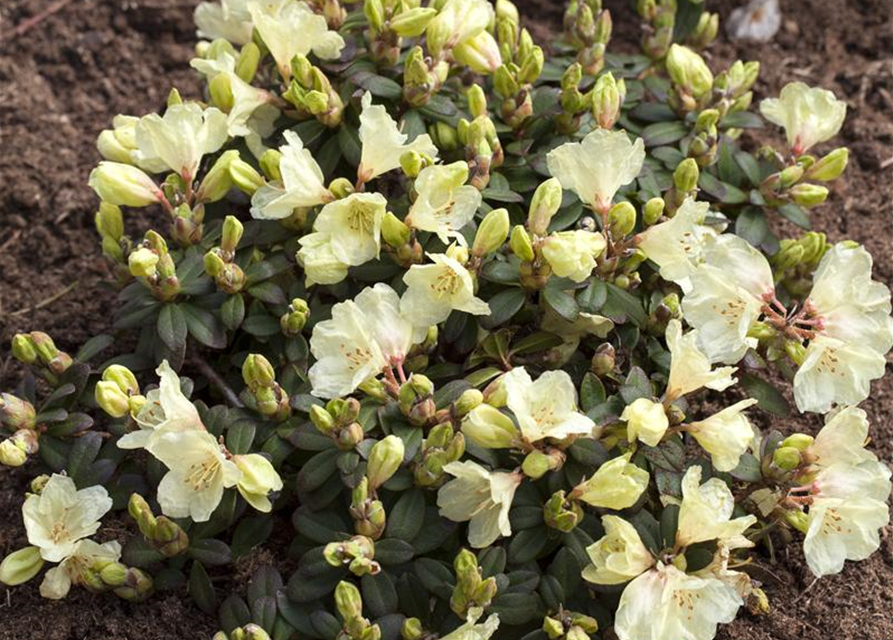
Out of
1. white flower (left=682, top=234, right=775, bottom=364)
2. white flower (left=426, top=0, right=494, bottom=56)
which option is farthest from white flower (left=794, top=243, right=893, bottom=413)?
white flower (left=426, top=0, right=494, bottom=56)

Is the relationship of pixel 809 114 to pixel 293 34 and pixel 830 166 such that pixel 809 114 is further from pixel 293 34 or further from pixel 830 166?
pixel 293 34

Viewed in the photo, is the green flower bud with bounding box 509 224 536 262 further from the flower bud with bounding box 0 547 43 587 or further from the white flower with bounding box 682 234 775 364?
the flower bud with bounding box 0 547 43 587

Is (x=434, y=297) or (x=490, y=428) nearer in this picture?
(x=490, y=428)

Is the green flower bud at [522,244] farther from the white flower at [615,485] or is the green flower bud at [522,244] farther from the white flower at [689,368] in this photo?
the white flower at [615,485]

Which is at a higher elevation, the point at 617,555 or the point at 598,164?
the point at 598,164

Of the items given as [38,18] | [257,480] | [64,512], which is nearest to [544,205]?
[257,480]

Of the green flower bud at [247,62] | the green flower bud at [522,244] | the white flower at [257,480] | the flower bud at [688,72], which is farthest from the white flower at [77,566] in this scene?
the flower bud at [688,72]

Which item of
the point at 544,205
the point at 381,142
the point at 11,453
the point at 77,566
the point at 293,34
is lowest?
the point at 77,566
